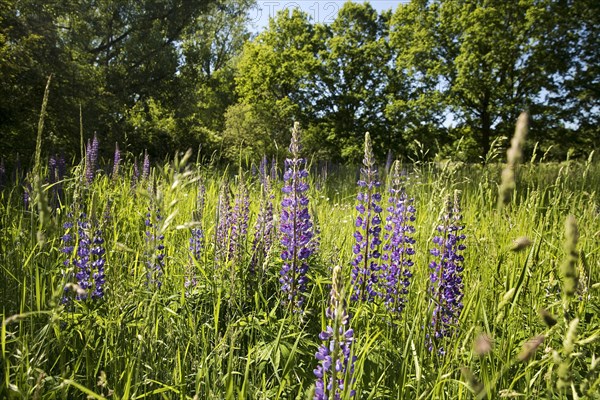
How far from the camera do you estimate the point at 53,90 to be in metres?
8.77

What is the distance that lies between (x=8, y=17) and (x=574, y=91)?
74.5 feet

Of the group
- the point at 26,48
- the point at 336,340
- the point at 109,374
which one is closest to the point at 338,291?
the point at 336,340

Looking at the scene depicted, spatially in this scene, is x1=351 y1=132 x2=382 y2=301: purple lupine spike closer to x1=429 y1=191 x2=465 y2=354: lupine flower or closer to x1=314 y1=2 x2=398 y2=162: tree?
x1=429 y1=191 x2=465 y2=354: lupine flower

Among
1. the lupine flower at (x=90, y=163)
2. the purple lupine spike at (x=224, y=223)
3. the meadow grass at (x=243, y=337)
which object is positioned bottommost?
the meadow grass at (x=243, y=337)

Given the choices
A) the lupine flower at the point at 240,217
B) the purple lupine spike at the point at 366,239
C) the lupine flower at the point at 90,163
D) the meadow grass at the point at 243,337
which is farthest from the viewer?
the lupine flower at the point at 90,163

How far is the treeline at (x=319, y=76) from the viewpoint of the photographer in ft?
30.4

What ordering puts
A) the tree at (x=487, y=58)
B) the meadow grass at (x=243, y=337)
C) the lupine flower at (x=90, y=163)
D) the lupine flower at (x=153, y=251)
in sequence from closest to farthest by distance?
1. the lupine flower at (x=153, y=251)
2. the meadow grass at (x=243, y=337)
3. the lupine flower at (x=90, y=163)
4. the tree at (x=487, y=58)

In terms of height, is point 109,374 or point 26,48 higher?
point 26,48

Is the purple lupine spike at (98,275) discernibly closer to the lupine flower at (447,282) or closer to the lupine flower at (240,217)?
the lupine flower at (240,217)

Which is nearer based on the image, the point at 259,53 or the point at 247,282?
the point at 247,282

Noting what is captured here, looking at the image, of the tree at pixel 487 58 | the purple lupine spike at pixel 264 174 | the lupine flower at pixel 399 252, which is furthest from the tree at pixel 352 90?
the lupine flower at pixel 399 252

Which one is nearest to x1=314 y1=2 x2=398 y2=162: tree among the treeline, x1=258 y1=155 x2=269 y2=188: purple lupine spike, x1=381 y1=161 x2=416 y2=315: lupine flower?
the treeline

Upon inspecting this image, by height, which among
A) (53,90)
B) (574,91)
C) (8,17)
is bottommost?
(53,90)

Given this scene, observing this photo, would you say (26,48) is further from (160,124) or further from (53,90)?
(160,124)
